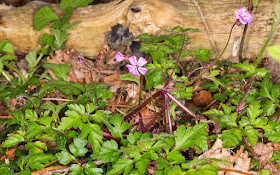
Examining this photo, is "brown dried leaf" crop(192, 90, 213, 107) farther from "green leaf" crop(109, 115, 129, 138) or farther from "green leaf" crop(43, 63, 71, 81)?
"green leaf" crop(43, 63, 71, 81)

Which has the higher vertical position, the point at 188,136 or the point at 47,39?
the point at 47,39

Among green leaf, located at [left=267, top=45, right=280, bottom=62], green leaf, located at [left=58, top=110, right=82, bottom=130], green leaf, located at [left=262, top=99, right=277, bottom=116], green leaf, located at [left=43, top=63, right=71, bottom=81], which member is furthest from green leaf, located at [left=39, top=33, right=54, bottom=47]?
green leaf, located at [left=267, top=45, right=280, bottom=62]

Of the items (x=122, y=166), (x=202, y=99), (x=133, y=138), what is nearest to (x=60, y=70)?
(x=133, y=138)

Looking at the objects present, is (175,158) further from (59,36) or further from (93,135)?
(59,36)

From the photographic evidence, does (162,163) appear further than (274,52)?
Yes

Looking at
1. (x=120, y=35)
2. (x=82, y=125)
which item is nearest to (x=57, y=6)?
(x=120, y=35)

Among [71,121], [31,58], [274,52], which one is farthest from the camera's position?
[31,58]

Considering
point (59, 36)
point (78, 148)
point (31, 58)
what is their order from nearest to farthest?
point (78, 148), point (59, 36), point (31, 58)
